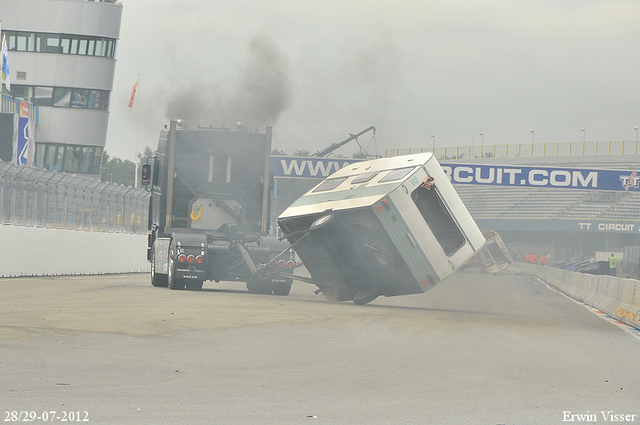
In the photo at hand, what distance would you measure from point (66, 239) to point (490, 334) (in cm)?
1863

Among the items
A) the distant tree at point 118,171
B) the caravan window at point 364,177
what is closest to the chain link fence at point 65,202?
the caravan window at point 364,177

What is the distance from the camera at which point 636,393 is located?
7676 mm

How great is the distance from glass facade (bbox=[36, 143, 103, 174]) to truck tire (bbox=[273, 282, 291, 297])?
42659mm

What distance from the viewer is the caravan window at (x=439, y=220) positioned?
1638cm

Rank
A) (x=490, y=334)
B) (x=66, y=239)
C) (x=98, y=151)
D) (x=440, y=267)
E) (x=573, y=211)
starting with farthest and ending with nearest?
(x=573, y=211), (x=98, y=151), (x=66, y=239), (x=440, y=267), (x=490, y=334)

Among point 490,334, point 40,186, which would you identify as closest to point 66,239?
point 40,186

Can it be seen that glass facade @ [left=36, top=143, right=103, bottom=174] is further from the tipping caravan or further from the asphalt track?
Result: the asphalt track

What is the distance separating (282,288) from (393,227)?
200 inches

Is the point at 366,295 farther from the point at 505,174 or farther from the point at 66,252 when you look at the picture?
the point at 505,174

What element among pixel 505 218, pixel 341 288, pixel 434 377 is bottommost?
pixel 505 218

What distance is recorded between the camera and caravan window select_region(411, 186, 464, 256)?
16375mm

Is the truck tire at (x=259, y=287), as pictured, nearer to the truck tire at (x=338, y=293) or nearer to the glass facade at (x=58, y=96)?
the truck tire at (x=338, y=293)

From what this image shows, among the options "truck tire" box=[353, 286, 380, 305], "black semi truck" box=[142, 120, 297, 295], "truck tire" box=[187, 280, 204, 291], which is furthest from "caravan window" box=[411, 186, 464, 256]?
"truck tire" box=[187, 280, 204, 291]

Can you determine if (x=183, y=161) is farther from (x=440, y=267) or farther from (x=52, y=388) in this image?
(x=52, y=388)
